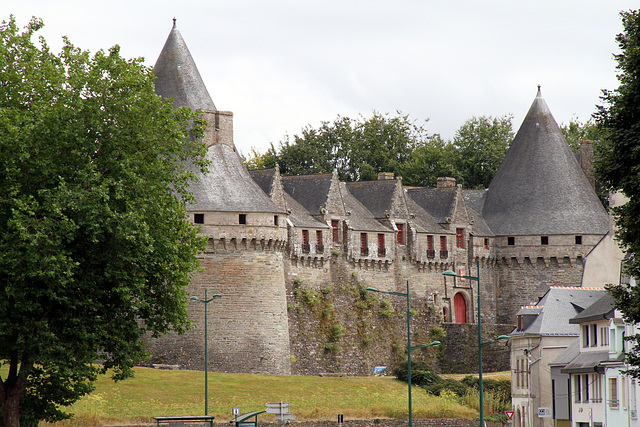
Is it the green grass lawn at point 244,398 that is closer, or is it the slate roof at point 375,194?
the green grass lawn at point 244,398

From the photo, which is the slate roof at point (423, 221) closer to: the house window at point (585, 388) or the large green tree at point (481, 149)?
the large green tree at point (481, 149)

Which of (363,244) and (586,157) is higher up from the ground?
(586,157)

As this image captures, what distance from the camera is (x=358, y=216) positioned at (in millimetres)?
67312

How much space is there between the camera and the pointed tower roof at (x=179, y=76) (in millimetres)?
57625

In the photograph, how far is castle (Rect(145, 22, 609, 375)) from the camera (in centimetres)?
5647

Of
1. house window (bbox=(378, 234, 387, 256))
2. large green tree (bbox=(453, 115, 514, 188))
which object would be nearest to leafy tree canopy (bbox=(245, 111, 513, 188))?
large green tree (bbox=(453, 115, 514, 188))

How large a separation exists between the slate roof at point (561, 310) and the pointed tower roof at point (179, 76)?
63.8 feet

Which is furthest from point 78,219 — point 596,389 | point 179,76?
point 179,76

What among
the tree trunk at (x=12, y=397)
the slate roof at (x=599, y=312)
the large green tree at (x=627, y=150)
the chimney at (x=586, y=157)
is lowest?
the tree trunk at (x=12, y=397)

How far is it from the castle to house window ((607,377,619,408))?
19870 mm

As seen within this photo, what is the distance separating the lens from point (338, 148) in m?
88.8

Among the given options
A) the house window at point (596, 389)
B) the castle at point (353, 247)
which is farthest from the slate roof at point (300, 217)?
the house window at point (596, 389)

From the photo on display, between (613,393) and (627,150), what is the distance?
16741mm

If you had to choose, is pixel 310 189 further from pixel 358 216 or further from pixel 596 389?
pixel 596 389
